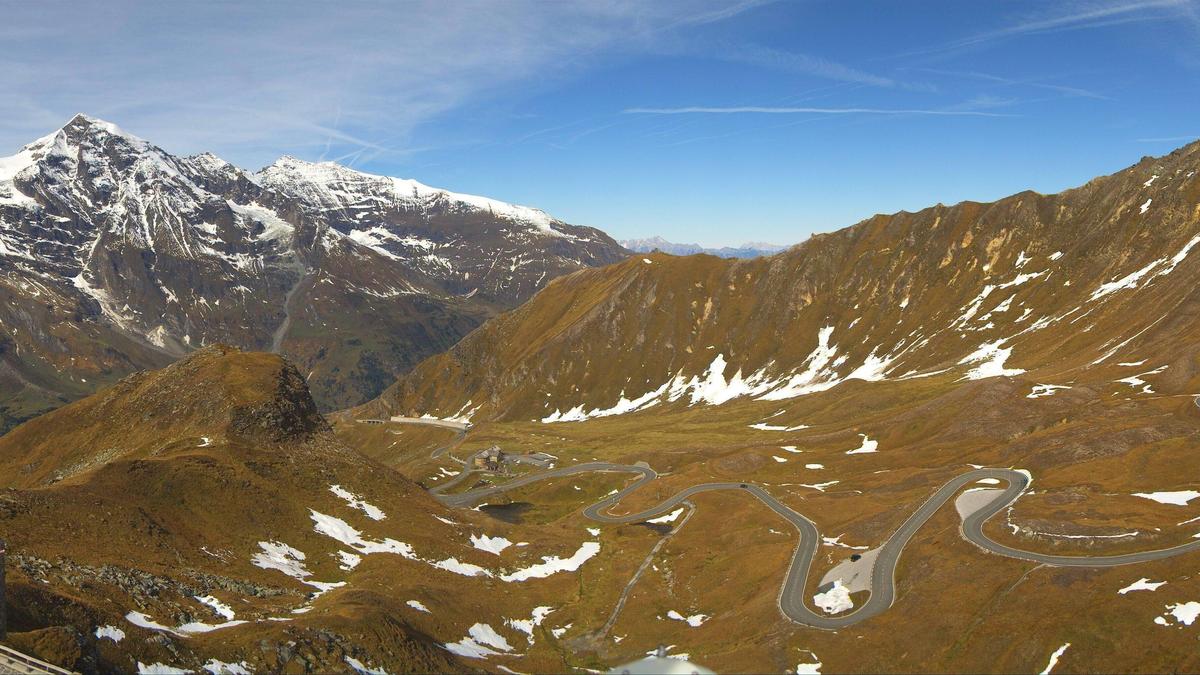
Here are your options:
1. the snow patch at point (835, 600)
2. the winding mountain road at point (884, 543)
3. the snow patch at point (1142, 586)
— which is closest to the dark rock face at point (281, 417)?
the winding mountain road at point (884, 543)

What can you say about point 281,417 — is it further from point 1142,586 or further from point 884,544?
point 1142,586

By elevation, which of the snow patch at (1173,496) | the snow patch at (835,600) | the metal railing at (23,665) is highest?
the metal railing at (23,665)

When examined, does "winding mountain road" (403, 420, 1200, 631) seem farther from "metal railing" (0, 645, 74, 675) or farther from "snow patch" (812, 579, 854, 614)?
"metal railing" (0, 645, 74, 675)

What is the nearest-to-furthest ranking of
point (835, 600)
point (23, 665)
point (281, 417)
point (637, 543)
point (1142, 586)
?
1. point (23, 665)
2. point (1142, 586)
3. point (835, 600)
4. point (637, 543)
5. point (281, 417)

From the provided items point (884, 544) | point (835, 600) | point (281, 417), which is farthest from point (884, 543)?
point (281, 417)

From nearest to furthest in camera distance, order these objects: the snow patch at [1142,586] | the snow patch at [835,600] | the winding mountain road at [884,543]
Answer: the snow patch at [1142,586] < the winding mountain road at [884,543] < the snow patch at [835,600]

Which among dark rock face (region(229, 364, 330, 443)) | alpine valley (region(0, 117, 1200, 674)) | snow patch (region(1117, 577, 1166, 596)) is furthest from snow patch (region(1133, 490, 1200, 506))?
dark rock face (region(229, 364, 330, 443))

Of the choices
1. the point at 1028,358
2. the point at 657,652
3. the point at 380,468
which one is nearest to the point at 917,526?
the point at 657,652

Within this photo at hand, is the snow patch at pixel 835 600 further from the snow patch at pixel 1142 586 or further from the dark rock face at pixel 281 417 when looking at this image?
the dark rock face at pixel 281 417

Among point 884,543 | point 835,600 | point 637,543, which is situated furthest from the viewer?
point 637,543
